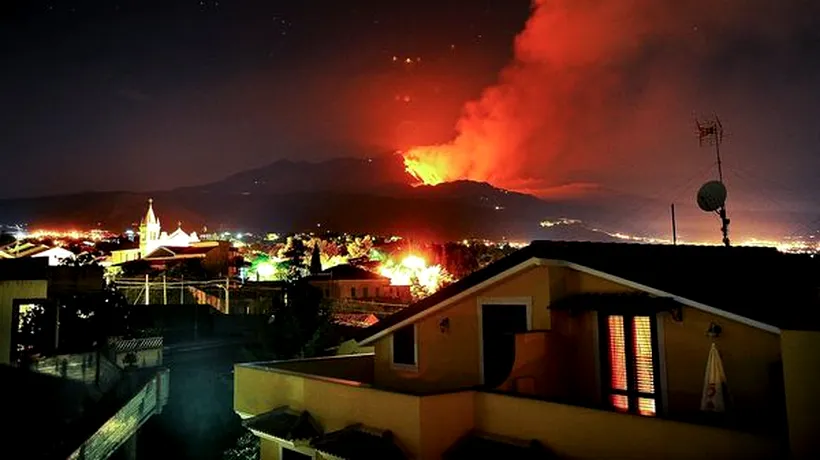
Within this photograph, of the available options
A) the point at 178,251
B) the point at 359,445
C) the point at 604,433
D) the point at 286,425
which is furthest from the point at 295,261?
the point at 604,433

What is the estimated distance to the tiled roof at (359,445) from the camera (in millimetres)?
10031

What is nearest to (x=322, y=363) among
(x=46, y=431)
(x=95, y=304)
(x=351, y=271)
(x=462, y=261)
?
(x=46, y=431)

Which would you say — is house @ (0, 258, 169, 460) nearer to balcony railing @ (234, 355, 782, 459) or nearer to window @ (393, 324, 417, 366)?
balcony railing @ (234, 355, 782, 459)

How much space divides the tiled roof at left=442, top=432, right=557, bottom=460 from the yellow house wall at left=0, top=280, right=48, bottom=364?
1893 centimetres

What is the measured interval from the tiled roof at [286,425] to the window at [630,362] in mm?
5833

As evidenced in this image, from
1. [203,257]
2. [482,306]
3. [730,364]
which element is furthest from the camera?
[203,257]

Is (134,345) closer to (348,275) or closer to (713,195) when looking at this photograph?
(713,195)

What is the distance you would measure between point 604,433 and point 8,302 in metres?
21.7

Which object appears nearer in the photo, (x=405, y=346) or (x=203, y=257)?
(x=405, y=346)

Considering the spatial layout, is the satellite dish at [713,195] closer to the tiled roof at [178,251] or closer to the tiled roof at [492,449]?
the tiled roof at [492,449]

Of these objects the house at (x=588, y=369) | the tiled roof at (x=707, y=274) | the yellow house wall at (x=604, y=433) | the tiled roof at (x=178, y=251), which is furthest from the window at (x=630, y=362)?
the tiled roof at (x=178, y=251)

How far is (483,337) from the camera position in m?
12.5

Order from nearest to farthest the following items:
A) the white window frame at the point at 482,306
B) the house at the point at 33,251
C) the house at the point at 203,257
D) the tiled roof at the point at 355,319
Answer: the white window frame at the point at 482,306 < the tiled roof at the point at 355,319 < the house at the point at 33,251 < the house at the point at 203,257

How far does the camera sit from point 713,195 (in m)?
16.9
